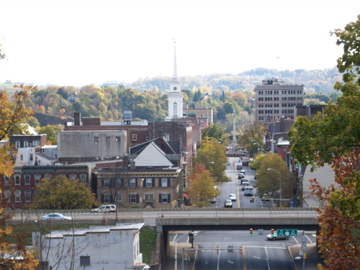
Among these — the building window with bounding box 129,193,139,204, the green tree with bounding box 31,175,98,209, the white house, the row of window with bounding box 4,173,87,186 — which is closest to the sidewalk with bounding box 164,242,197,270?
the green tree with bounding box 31,175,98,209

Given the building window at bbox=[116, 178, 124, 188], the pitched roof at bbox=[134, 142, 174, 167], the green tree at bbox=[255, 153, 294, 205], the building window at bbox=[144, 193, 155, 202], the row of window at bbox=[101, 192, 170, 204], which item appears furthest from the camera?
the green tree at bbox=[255, 153, 294, 205]

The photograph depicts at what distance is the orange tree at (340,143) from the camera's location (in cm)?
2231

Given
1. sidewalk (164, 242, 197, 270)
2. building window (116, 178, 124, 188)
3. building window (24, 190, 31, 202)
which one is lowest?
sidewalk (164, 242, 197, 270)

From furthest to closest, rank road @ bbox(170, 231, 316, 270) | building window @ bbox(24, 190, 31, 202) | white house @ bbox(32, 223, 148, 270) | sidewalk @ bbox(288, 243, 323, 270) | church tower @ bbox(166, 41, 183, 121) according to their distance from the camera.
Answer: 1. church tower @ bbox(166, 41, 183, 121)
2. building window @ bbox(24, 190, 31, 202)
3. road @ bbox(170, 231, 316, 270)
4. sidewalk @ bbox(288, 243, 323, 270)
5. white house @ bbox(32, 223, 148, 270)

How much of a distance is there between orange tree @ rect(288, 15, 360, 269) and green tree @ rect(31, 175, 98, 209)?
52124mm

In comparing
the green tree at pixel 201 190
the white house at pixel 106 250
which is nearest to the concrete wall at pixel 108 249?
the white house at pixel 106 250

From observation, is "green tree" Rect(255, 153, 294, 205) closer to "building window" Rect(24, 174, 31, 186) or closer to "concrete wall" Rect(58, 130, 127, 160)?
"concrete wall" Rect(58, 130, 127, 160)

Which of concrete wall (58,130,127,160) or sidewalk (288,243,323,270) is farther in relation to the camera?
concrete wall (58,130,127,160)

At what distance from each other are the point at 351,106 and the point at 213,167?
94.4 metres

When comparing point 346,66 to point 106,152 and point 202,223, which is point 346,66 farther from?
point 106,152

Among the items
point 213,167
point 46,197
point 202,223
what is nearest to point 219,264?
point 202,223

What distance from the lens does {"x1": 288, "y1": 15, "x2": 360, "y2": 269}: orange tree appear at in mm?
22312

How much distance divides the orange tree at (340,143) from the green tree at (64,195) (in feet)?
171

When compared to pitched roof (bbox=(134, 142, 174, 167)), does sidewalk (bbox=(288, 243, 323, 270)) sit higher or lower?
lower
